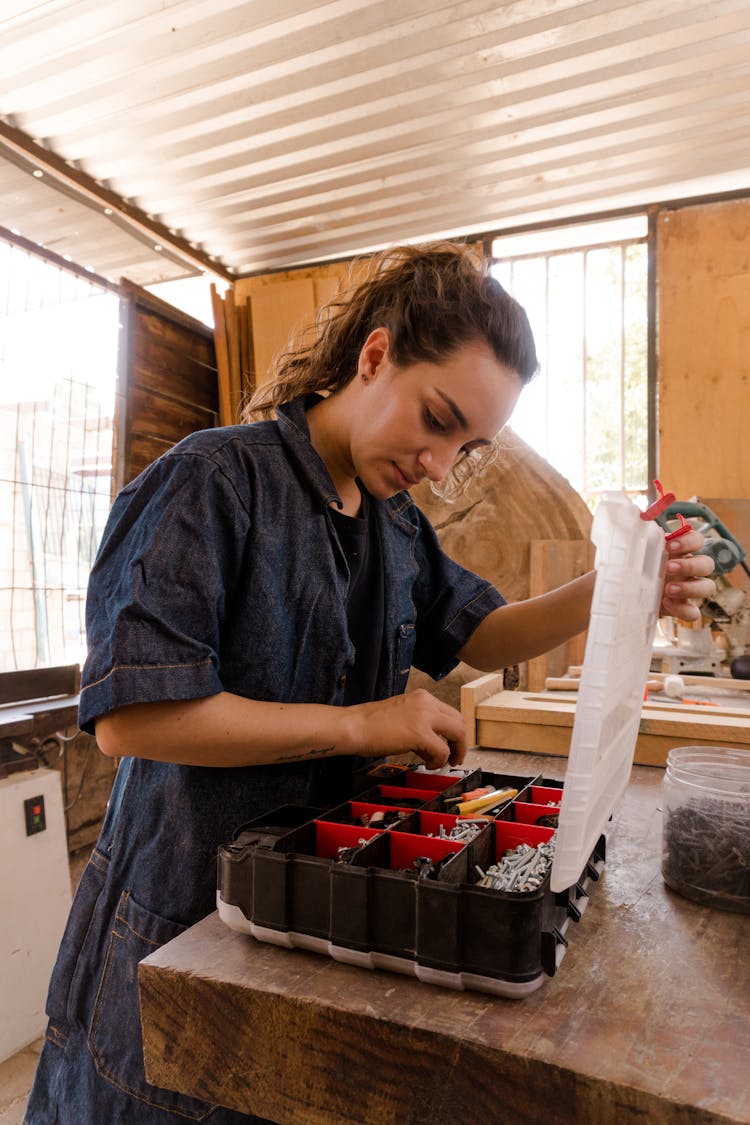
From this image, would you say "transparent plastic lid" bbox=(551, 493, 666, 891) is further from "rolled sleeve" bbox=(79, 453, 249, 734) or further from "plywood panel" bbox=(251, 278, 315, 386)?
"plywood panel" bbox=(251, 278, 315, 386)

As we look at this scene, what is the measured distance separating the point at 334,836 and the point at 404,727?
170 millimetres

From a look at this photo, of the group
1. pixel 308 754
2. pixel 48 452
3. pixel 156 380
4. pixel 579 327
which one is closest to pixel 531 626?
pixel 308 754

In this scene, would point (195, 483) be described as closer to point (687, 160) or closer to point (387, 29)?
point (387, 29)

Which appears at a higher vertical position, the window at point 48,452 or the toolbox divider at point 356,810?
the window at point 48,452

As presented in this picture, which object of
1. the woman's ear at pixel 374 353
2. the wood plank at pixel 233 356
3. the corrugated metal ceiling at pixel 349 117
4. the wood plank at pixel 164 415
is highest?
the corrugated metal ceiling at pixel 349 117

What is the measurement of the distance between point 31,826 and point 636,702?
2.00m

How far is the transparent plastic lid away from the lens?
0.62 m

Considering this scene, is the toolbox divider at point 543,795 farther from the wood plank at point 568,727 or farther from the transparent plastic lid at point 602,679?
the wood plank at point 568,727

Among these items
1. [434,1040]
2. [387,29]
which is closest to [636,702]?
[434,1040]

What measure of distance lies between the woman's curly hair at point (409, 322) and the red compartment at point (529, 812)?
1.91 ft

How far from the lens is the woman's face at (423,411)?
3.40 feet

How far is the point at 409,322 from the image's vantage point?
107cm

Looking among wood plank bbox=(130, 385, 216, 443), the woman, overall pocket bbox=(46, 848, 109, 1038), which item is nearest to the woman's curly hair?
the woman

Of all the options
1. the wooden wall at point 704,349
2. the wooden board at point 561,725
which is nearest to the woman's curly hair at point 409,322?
the wooden board at point 561,725
